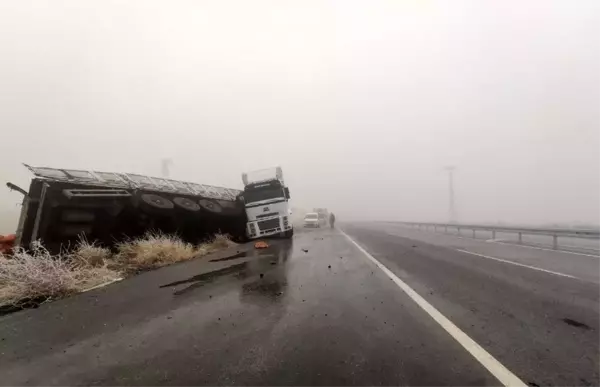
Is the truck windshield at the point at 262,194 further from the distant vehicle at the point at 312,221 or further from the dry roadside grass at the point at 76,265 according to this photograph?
the distant vehicle at the point at 312,221

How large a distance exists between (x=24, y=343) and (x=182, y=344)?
2130 millimetres

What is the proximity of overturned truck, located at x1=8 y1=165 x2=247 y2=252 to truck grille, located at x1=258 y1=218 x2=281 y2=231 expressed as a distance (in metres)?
4.09

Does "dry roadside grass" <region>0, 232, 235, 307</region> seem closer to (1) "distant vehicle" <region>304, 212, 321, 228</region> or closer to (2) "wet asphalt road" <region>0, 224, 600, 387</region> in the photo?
(2) "wet asphalt road" <region>0, 224, 600, 387</region>

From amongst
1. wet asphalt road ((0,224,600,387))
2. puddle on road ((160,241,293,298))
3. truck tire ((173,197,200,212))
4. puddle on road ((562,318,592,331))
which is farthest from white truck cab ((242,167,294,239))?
puddle on road ((562,318,592,331))

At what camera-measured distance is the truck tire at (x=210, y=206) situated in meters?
21.6

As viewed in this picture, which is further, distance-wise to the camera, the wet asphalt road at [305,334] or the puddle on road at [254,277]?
the puddle on road at [254,277]

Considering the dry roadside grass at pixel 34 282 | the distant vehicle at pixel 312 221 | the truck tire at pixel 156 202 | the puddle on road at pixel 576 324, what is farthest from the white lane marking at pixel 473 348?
the distant vehicle at pixel 312 221

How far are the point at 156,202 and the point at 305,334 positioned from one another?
13.3 metres

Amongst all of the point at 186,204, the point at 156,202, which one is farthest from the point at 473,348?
the point at 186,204

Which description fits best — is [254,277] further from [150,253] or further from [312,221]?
[312,221]

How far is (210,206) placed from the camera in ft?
72.7

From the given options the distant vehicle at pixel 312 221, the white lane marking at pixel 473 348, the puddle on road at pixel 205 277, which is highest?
the distant vehicle at pixel 312 221

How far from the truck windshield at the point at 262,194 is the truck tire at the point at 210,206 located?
2585 mm

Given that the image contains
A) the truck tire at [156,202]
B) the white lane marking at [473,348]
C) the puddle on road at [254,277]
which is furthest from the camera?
the truck tire at [156,202]
